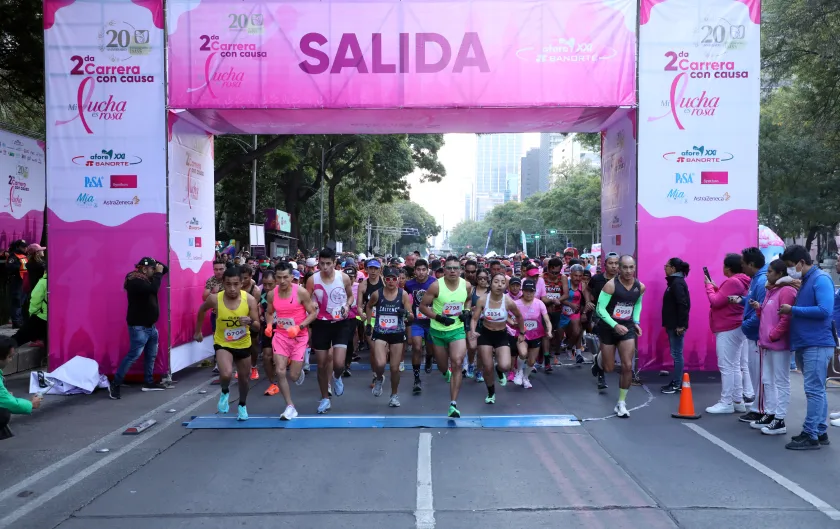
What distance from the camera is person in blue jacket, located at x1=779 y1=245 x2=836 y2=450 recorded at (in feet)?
21.1

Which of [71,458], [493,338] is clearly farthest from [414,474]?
[71,458]

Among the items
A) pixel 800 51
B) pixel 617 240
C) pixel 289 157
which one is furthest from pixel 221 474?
pixel 800 51

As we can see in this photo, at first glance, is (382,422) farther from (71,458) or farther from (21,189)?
(21,189)

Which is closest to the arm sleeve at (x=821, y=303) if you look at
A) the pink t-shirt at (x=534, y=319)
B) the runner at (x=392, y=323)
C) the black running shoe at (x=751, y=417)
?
the black running shoe at (x=751, y=417)

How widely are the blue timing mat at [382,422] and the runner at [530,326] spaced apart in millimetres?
2127

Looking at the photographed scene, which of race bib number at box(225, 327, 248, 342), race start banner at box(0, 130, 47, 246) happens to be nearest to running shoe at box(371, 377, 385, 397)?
race bib number at box(225, 327, 248, 342)

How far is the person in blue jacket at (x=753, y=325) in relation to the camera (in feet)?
24.6

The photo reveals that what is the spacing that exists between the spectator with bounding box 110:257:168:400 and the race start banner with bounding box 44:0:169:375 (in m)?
0.39

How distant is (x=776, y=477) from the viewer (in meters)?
5.63

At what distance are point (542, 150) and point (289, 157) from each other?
174 meters

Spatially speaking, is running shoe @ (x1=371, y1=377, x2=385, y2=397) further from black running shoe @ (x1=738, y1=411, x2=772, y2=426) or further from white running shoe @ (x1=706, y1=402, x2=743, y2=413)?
black running shoe @ (x1=738, y1=411, x2=772, y2=426)

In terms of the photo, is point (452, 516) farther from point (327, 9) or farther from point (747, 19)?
point (747, 19)

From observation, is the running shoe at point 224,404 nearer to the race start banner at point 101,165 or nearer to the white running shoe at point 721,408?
the race start banner at point 101,165

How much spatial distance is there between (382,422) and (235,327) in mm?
Answer: 1985
